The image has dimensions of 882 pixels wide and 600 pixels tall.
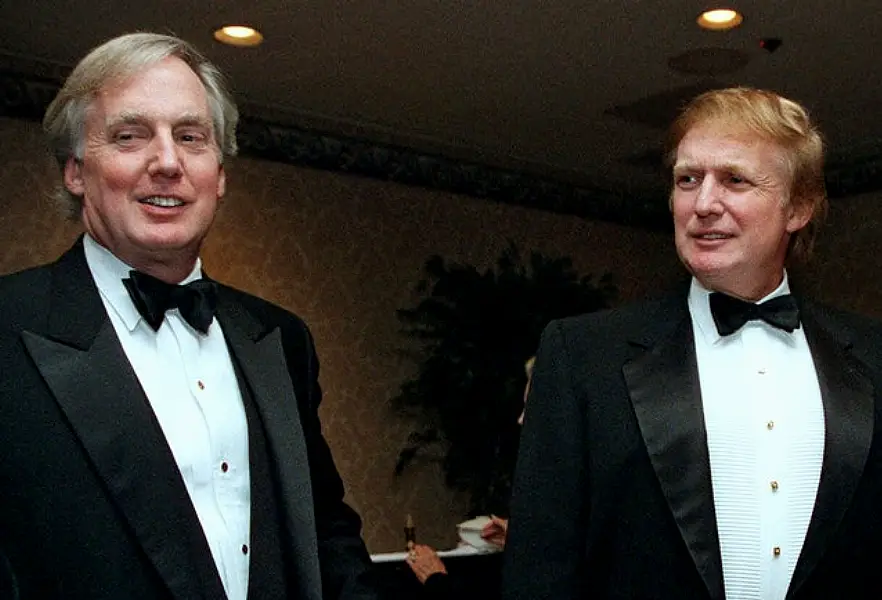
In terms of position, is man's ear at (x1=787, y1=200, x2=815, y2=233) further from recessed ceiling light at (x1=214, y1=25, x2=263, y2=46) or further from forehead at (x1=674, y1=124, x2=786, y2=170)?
recessed ceiling light at (x1=214, y1=25, x2=263, y2=46)

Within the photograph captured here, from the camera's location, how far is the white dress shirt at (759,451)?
183 centimetres

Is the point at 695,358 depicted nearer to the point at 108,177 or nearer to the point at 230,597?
the point at 230,597

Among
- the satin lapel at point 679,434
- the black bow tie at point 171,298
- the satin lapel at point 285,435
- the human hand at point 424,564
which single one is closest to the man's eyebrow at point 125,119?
the black bow tie at point 171,298

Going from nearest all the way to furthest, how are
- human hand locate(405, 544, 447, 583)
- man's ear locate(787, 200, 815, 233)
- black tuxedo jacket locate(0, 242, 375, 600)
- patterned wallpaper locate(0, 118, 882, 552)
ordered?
black tuxedo jacket locate(0, 242, 375, 600), man's ear locate(787, 200, 815, 233), human hand locate(405, 544, 447, 583), patterned wallpaper locate(0, 118, 882, 552)

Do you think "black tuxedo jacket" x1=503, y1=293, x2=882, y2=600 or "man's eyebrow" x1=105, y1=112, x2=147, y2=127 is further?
"black tuxedo jacket" x1=503, y1=293, x2=882, y2=600

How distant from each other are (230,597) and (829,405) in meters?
1.06

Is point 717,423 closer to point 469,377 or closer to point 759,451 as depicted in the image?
point 759,451

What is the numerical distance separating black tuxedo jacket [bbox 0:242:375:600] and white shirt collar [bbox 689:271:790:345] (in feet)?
2.64

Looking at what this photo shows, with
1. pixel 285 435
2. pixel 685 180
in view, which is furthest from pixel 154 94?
pixel 685 180

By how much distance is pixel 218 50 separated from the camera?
4.72m

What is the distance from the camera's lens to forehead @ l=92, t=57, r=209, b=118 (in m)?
1.65

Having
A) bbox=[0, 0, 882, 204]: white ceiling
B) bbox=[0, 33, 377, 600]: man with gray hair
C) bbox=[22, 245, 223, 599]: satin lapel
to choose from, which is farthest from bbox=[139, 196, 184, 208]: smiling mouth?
bbox=[0, 0, 882, 204]: white ceiling

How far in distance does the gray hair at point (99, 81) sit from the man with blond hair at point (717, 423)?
78 centimetres

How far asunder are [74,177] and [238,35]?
116 inches
